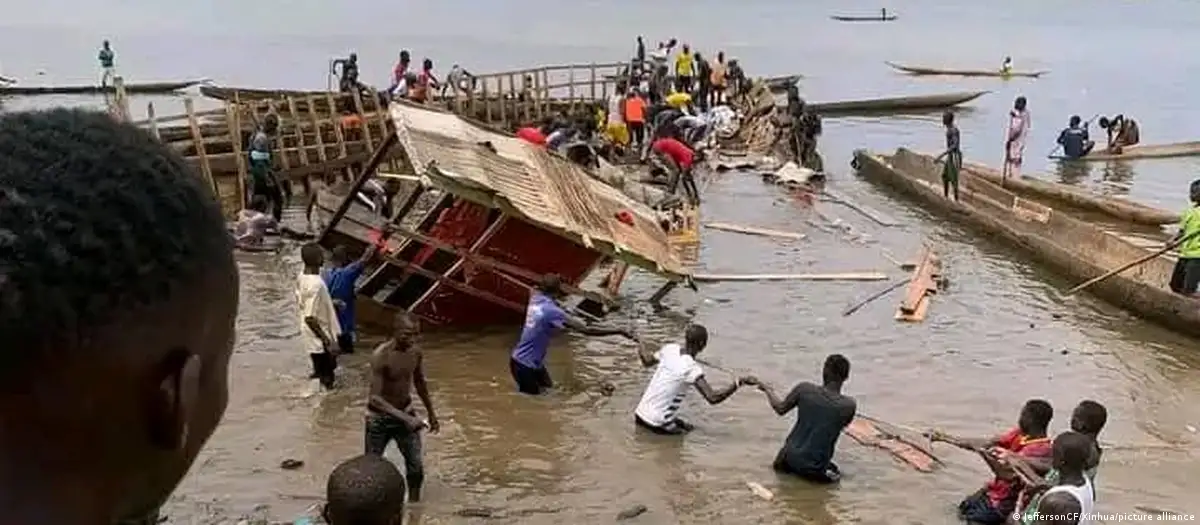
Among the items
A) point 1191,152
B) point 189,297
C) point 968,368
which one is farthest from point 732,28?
point 189,297

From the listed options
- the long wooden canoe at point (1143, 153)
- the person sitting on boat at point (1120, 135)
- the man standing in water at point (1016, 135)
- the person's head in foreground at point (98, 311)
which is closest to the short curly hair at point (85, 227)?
the person's head in foreground at point (98, 311)

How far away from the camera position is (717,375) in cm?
1253

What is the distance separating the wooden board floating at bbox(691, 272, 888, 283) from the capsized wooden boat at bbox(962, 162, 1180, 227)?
7.00 m

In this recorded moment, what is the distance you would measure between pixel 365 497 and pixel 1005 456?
5.21m

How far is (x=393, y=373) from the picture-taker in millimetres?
8133

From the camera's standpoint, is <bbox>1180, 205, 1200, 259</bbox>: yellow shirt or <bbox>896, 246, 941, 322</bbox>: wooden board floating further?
<bbox>896, 246, 941, 322</bbox>: wooden board floating

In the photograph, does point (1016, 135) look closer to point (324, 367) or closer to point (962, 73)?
point (324, 367)

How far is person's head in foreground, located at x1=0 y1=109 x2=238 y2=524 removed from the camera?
3.65 feet

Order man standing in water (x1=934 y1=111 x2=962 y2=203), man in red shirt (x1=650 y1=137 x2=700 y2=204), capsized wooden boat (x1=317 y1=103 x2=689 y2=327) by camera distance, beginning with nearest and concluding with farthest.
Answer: capsized wooden boat (x1=317 y1=103 x2=689 y2=327)
man in red shirt (x1=650 y1=137 x2=700 y2=204)
man standing in water (x1=934 y1=111 x2=962 y2=203)

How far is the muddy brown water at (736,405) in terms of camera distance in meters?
9.02

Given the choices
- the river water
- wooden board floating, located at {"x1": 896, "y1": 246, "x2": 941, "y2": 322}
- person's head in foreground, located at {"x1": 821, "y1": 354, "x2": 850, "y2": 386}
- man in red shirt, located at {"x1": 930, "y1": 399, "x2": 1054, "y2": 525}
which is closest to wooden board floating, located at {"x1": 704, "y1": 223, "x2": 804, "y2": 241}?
the river water

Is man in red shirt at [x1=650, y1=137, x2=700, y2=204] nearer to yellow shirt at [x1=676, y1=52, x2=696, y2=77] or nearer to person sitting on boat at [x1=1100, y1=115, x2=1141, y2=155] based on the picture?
yellow shirt at [x1=676, y1=52, x2=696, y2=77]

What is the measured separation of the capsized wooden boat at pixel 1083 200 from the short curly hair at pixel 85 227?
22.4 m

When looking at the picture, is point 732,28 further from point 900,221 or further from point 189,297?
point 189,297
